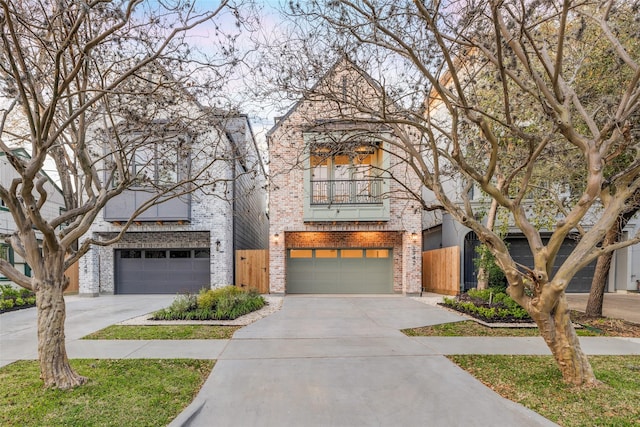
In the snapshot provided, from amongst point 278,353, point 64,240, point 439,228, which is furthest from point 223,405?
point 439,228

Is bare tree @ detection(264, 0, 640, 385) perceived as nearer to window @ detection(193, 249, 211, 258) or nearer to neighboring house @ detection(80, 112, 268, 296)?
neighboring house @ detection(80, 112, 268, 296)

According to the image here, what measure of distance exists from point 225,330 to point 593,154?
22.9 feet

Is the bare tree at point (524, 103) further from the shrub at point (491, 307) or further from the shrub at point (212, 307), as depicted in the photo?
the shrub at point (212, 307)

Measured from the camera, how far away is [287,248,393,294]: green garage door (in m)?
14.0

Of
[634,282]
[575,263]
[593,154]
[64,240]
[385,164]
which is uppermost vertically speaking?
[385,164]

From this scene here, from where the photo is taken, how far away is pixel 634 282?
14203 millimetres

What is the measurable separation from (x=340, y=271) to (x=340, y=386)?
9838mm

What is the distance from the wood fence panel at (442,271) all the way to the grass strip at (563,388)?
740cm

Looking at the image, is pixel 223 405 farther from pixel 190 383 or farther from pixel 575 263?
pixel 575 263

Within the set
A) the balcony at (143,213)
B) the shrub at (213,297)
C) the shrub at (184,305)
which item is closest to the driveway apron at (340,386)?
the shrub at (213,297)

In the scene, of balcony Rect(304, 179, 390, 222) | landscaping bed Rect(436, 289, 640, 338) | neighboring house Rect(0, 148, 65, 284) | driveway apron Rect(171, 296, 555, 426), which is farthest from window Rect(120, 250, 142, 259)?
landscaping bed Rect(436, 289, 640, 338)

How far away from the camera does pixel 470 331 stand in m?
7.16

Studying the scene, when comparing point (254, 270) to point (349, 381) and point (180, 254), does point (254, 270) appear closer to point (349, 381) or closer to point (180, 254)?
point (180, 254)

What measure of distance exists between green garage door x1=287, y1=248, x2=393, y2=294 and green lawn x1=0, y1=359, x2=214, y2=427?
9.16 m
